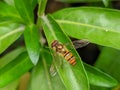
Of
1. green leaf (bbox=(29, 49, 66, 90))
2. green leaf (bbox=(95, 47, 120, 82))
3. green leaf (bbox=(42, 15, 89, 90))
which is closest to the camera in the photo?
green leaf (bbox=(42, 15, 89, 90))

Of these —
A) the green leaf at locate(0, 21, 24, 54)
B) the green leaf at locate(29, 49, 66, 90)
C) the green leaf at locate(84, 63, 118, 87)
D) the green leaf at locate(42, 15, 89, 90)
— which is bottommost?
the green leaf at locate(84, 63, 118, 87)

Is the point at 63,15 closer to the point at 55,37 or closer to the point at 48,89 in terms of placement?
the point at 55,37

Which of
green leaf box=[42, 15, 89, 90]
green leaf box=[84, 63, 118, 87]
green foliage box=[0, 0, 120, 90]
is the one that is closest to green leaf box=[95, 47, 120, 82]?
green foliage box=[0, 0, 120, 90]

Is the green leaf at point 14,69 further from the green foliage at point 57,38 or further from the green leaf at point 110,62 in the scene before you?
the green leaf at point 110,62

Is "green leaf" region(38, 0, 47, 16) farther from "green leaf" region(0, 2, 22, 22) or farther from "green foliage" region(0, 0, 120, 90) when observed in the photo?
"green leaf" region(0, 2, 22, 22)

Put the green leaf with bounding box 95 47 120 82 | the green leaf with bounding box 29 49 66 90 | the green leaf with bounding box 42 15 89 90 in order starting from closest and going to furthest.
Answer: the green leaf with bounding box 42 15 89 90, the green leaf with bounding box 29 49 66 90, the green leaf with bounding box 95 47 120 82

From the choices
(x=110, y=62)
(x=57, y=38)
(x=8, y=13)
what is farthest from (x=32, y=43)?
(x=110, y=62)
